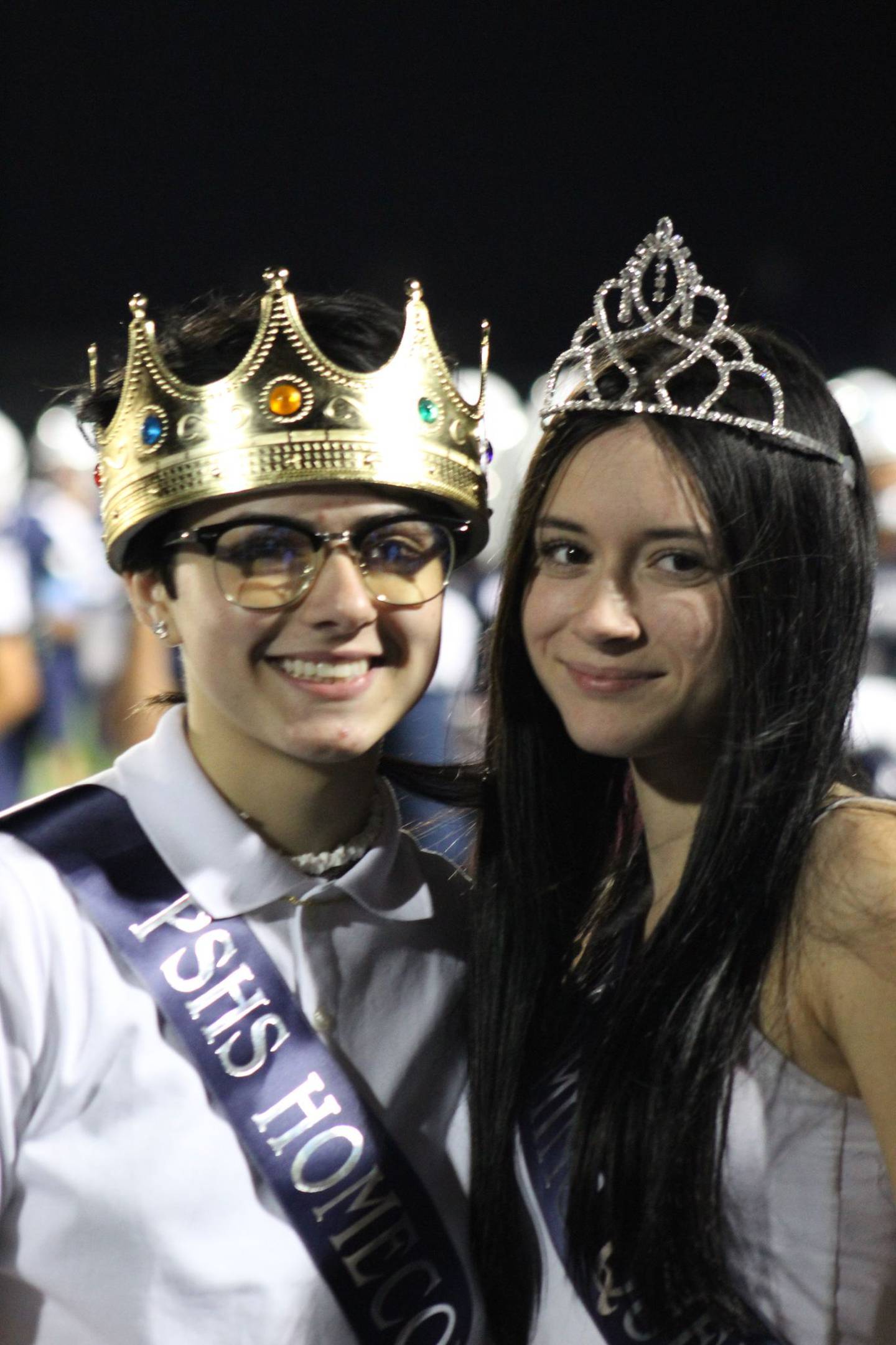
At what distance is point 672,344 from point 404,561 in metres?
0.36

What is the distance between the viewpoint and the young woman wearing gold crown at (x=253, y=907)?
145 cm


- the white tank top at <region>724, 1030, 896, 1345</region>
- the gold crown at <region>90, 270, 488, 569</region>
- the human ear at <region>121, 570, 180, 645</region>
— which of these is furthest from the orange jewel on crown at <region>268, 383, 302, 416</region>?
the white tank top at <region>724, 1030, 896, 1345</region>

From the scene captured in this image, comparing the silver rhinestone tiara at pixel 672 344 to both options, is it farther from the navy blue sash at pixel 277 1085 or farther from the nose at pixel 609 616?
the navy blue sash at pixel 277 1085

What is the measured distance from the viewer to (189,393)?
5.36 feet

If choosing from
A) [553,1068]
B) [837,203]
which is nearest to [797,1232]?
[553,1068]

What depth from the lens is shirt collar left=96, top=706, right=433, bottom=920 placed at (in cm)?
161

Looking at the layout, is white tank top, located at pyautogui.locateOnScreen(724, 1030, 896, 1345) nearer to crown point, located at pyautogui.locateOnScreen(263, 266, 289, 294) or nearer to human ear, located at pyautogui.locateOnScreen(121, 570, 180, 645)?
human ear, located at pyautogui.locateOnScreen(121, 570, 180, 645)

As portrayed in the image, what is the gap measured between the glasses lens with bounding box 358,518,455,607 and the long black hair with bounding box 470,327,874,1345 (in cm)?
10

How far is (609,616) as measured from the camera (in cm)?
151

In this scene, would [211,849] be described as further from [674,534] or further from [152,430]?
[674,534]

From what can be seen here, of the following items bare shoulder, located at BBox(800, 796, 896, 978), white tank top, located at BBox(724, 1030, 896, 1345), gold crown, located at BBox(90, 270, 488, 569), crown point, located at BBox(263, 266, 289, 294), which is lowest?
white tank top, located at BBox(724, 1030, 896, 1345)

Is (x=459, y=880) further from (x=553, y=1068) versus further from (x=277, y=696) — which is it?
(x=277, y=696)

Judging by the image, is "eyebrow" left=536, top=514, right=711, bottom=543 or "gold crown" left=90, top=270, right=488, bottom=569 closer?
"eyebrow" left=536, top=514, right=711, bottom=543

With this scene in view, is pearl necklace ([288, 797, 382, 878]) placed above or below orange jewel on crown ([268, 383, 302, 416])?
below
